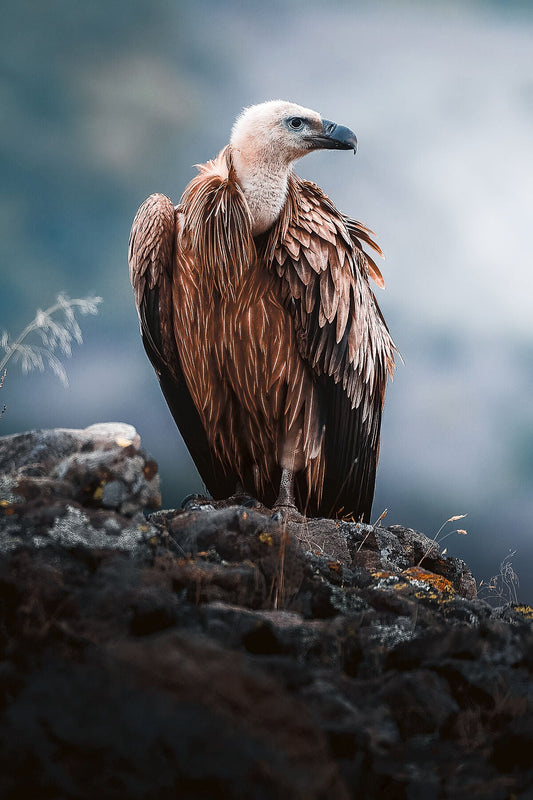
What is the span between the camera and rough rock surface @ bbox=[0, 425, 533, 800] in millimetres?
1423

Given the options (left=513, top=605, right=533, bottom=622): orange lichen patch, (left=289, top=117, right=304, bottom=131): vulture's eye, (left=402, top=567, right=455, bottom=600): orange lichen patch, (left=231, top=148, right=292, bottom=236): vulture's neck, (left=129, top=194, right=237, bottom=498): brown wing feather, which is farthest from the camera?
(left=129, top=194, right=237, bottom=498): brown wing feather

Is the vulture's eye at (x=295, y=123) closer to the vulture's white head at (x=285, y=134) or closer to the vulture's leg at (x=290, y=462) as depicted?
the vulture's white head at (x=285, y=134)

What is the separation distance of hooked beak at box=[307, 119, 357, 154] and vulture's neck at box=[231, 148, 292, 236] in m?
0.36

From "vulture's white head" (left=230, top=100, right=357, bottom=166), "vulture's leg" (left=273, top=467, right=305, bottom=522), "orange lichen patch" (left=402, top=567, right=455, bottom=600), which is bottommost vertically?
"orange lichen patch" (left=402, top=567, right=455, bottom=600)

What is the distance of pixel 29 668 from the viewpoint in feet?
5.63

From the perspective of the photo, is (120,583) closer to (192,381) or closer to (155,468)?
(155,468)

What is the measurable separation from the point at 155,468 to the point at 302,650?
3.46ft

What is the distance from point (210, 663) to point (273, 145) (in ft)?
15.5

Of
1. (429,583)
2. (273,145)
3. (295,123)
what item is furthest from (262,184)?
(429,583)

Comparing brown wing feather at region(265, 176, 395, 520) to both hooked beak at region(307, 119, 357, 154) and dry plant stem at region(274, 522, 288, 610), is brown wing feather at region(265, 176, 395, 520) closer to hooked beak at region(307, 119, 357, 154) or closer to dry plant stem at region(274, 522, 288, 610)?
hooked beak at region(307, 119, 357, 154)

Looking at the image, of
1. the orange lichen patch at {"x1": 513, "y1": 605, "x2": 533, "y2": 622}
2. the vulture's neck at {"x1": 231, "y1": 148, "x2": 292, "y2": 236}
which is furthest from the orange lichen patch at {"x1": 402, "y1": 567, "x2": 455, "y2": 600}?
the vulture's neck at {"x1": 231, "y1": 148, "x2": 292, "y2": 236}

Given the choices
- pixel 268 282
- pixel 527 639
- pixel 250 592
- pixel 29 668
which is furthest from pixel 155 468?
pixel 268 282

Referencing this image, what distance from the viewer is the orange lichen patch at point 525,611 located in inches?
150

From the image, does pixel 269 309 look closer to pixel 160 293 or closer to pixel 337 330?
pixel 337 330
